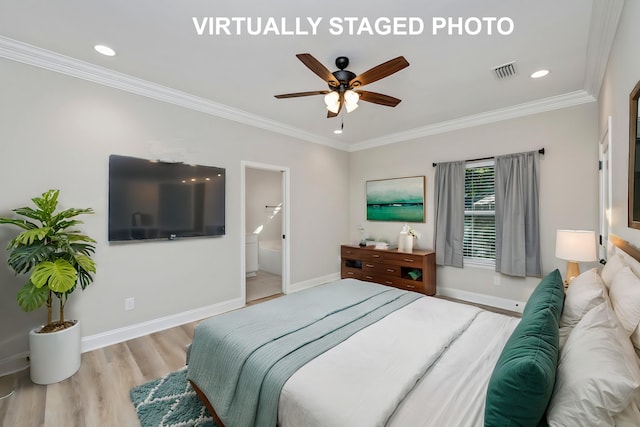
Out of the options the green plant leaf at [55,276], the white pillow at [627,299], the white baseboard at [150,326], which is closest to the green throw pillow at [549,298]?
the white pillow at [627,299]

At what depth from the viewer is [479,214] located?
13.0 feet

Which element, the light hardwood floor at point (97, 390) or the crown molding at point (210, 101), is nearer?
the light hardwood floor at point (97, 390)

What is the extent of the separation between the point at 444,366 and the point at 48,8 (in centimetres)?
332

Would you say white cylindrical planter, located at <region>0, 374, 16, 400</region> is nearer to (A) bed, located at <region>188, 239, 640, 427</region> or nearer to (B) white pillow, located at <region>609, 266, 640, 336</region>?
(A) bed, located at <region>188, 239, 640, 427</region>

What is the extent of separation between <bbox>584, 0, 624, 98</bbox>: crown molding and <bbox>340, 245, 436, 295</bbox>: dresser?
2631mm

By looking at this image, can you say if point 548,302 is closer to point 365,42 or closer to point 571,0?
point 571,0

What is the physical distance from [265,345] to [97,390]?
1.55 m

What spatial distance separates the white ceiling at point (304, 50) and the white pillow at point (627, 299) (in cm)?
172

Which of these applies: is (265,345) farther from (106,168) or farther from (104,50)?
(104,50)

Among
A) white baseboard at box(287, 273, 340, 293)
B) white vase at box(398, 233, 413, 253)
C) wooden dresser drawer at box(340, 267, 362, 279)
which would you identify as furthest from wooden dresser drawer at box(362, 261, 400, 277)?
white baseboard at box(287, 273, 340, 293)

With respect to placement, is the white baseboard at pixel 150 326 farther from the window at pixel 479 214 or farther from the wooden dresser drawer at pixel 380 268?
the window at pixel 479 214

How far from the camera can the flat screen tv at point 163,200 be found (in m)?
2.80

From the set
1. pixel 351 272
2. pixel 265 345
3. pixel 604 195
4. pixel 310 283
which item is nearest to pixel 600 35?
pixel 604 195

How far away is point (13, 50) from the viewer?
2.27 meters
